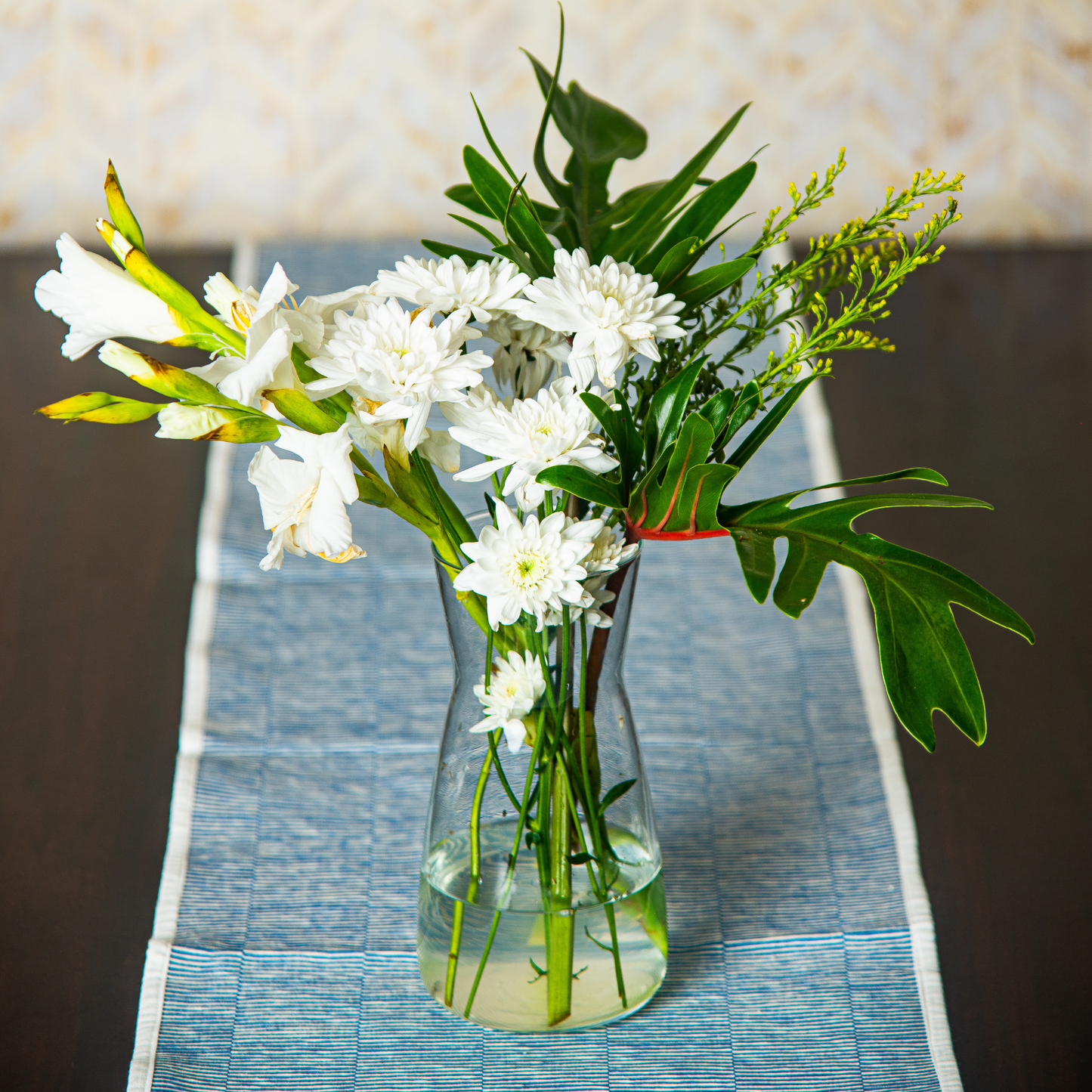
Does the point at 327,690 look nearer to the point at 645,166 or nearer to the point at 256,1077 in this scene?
the point at 256,1077

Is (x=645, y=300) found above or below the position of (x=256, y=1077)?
above

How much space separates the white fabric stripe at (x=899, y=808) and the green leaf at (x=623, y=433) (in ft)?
0.83

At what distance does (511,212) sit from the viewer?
0.56 metres

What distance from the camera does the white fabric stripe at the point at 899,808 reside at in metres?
0.71

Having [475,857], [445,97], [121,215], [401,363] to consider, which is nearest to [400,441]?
[401,363]

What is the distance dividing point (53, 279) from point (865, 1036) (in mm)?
624

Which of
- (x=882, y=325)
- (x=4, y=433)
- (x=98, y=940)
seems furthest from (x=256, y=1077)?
(x=882, y=325)

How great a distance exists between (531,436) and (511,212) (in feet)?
0.45

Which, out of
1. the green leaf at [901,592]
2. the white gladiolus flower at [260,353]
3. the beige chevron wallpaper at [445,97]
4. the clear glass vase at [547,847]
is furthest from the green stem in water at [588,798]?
the beige chevron wallpaper at [445,97]

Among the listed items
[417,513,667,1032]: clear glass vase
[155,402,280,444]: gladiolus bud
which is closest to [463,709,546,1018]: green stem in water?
[417,513,667,1032]: clear glass vase

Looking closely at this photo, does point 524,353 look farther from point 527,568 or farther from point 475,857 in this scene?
point 475,857

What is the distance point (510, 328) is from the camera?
559 millimetres

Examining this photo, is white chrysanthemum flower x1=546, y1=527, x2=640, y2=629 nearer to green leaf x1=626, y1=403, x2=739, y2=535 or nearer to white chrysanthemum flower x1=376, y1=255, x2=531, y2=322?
green leaf x1=626, y1=403, x2=739, y2=535

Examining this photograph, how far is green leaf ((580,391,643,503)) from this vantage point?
19.4 inches
